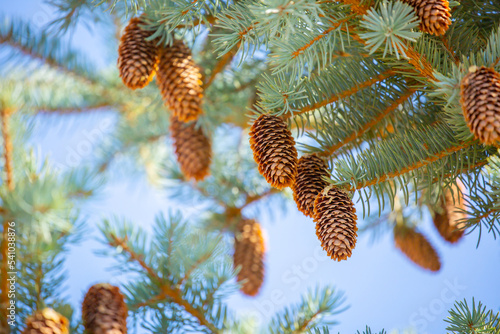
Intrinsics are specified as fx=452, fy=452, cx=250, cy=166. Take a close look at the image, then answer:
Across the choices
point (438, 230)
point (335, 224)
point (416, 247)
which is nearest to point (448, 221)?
point (438, 230)

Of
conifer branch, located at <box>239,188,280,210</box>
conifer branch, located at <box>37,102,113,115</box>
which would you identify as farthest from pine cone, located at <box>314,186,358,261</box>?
conifer branch, located at <box>37,102,113,115</box>

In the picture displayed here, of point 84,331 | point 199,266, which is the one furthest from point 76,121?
point 84,331

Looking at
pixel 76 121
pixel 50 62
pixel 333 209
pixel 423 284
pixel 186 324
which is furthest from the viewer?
pixel 423 284

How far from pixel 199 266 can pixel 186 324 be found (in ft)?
0.29

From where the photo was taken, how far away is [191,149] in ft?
2.74

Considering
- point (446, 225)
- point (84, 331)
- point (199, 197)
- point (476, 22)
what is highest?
point (199, 197)

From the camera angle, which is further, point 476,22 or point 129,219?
point 129,219

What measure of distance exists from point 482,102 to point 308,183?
0.64 feet

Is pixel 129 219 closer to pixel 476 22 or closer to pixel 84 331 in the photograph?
pixel 84 331

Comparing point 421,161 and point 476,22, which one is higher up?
point 476,22

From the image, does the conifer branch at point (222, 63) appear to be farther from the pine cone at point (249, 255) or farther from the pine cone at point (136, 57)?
the pine cone at point (249, 255)

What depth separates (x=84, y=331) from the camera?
0.54 m

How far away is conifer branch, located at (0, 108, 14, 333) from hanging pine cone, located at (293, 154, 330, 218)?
38cm

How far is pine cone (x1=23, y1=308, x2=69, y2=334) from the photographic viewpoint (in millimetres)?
490
